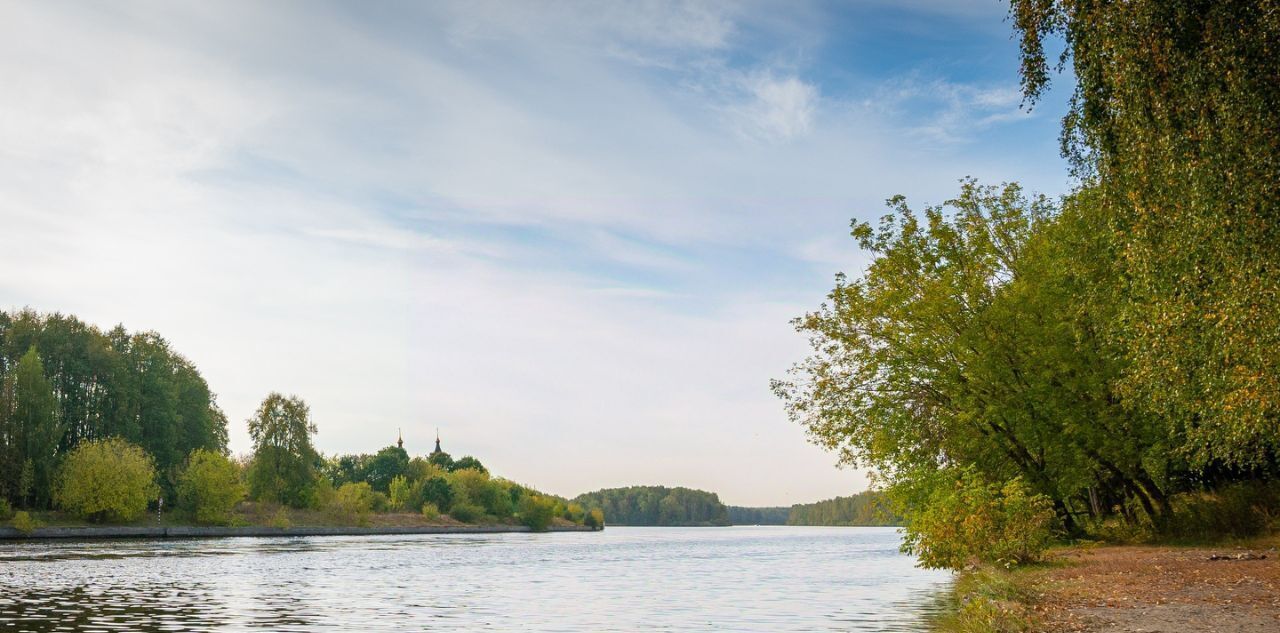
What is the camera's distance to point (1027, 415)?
1436 inches

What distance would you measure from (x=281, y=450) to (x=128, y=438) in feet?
56.5

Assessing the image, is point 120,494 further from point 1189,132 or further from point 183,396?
point 1189,132

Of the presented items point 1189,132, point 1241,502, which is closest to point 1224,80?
point 1189,132

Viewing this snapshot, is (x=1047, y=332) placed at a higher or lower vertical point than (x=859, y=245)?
lower

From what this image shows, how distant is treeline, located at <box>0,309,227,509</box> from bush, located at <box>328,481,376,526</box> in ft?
55.9

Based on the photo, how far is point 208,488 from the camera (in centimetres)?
10362

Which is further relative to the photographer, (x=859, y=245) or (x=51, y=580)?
(x=859, y=245)

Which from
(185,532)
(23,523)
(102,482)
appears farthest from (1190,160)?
(185,532)

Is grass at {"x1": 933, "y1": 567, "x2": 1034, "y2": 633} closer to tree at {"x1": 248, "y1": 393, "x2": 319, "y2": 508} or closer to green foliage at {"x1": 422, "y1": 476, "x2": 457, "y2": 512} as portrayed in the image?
tree at {"x1": 248, "y1": 393, "x2": 319, "y2": 508}

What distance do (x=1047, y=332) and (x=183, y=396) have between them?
108 m

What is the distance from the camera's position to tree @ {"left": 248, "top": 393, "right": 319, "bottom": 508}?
116250 mm

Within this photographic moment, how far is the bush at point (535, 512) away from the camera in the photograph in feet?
632

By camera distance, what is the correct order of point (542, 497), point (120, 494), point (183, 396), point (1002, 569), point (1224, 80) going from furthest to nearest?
point (542, 497) < point (183, 396) < point (120, 494) < point (1002, 569) < point (1224, 80)

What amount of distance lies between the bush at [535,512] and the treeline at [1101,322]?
146 meters
